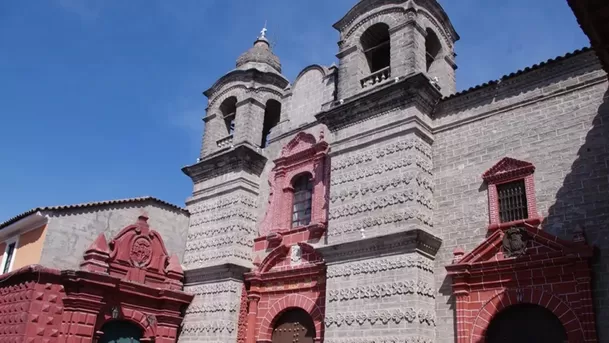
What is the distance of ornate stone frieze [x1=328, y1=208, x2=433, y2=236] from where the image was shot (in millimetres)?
11680

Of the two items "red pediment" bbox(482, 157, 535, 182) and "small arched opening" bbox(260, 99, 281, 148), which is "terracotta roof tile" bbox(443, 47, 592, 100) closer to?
"red pediment" bbox(482, 157, 535, 182)

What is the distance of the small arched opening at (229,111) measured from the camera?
1847 centimetres

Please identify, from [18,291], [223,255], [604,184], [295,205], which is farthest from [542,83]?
[18,291]

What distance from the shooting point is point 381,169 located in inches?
498

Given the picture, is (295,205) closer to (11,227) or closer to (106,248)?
(106,248)

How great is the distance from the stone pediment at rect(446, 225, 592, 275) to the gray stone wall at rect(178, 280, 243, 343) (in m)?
5.88

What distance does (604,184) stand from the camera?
33.1 ft

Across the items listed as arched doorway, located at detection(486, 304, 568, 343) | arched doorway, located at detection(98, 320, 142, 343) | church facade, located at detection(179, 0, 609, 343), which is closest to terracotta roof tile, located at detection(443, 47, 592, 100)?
church facade, located at detection(179, 0, 609, 343)

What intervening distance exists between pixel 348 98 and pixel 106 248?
705cm

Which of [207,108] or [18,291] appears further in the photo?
[207,108]

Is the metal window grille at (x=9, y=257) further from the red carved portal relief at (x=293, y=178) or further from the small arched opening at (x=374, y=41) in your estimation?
the small arched opening at (x=374, y=41)

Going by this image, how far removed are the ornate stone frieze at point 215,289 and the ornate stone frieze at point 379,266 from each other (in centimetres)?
323

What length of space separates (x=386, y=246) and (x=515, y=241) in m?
2.46

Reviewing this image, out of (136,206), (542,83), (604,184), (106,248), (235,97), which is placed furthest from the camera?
(235,97)
